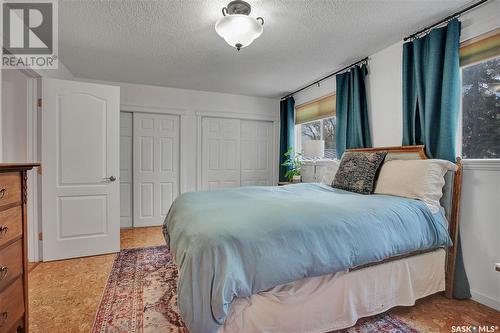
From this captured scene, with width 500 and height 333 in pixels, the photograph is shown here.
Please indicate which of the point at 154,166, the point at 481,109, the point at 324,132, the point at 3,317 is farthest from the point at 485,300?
the point at 154,166

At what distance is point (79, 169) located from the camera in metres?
2.87

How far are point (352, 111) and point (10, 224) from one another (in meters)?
3.26

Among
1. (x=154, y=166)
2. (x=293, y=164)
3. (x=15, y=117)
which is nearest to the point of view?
(x=15, y=117)

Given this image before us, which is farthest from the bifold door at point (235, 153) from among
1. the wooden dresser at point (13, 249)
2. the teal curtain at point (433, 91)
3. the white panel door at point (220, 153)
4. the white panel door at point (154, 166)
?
the wooden dresser at point (13, 249)

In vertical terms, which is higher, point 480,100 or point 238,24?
point 238,24

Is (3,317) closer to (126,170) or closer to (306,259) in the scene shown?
(306,259)

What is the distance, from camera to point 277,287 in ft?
4.56

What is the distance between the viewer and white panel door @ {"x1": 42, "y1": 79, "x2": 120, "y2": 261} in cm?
276

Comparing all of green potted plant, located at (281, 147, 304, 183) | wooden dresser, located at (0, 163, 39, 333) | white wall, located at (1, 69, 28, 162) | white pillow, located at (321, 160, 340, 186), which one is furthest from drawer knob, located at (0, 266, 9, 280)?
green potted plant, located at (281, 147, 304, 183)

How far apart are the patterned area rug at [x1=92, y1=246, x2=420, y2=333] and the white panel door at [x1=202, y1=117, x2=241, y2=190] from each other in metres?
Answer: 2.14

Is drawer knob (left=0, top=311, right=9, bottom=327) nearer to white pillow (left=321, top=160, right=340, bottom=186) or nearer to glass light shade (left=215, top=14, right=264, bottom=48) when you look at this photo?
glass light shade (left=215, top=14, right=264, bottom=48)

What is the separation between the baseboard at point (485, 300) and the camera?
1861mm

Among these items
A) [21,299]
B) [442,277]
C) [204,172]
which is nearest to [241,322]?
[21,299]

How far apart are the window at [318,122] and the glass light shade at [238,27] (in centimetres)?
210
